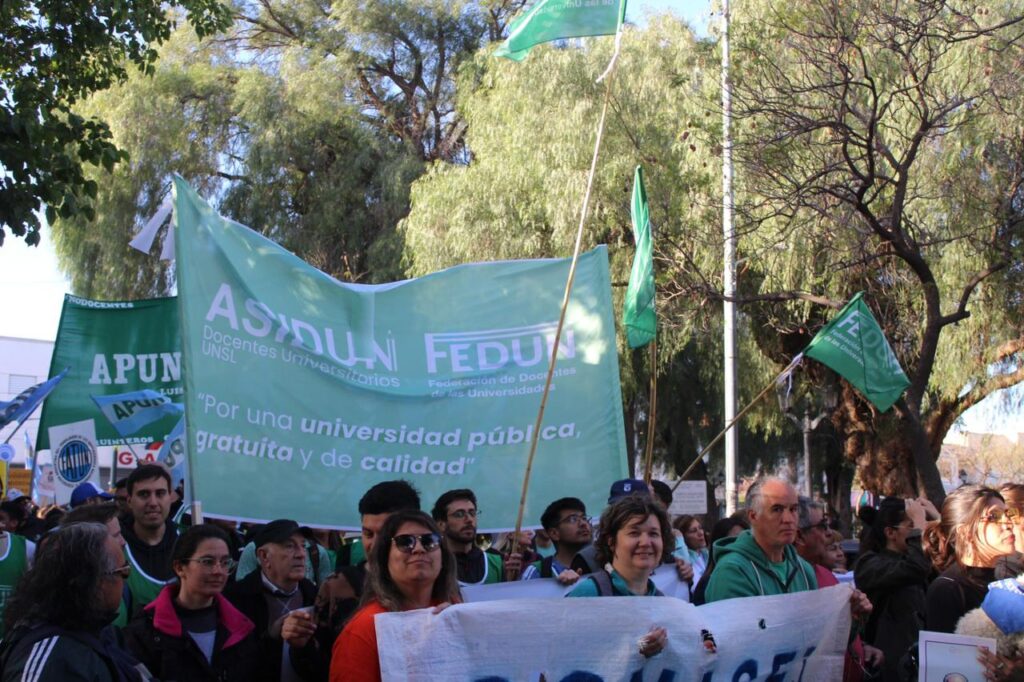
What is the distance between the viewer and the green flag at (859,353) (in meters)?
9.80

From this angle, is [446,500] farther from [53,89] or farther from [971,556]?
[53,89]

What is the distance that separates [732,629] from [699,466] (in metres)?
20.1

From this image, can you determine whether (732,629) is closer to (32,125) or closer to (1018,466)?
(32,125)

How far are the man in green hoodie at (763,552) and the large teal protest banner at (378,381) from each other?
265cm

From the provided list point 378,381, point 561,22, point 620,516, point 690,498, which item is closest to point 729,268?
point 690,498

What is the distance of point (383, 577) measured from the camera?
3.75 metres

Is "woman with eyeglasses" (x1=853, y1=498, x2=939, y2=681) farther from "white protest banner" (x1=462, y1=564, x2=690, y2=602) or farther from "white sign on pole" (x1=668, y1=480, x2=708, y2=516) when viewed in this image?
"white sign on pole" (x1=668, y1=480, x2=708, y2=516)

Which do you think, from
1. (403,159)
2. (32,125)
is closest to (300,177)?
(403,159)

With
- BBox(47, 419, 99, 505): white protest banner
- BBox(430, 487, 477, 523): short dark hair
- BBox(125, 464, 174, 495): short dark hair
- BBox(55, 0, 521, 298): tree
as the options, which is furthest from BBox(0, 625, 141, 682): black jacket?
BBox(55, 0, 521, 298): tree

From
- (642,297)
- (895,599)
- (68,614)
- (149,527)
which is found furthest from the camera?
(642,297)

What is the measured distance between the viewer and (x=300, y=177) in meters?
25.5

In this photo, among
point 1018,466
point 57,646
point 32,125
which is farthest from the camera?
point 1018,466

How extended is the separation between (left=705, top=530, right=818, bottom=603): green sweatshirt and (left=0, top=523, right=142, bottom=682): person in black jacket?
210 centimetres

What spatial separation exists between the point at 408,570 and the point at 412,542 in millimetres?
85
